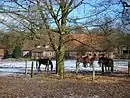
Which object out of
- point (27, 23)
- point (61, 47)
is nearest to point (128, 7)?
point (61, 47)

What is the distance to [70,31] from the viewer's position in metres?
26.5

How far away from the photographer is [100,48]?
1200 inches

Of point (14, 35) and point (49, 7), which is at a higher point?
point (49, 7)

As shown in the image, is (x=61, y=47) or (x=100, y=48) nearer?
(x=61, y=47)

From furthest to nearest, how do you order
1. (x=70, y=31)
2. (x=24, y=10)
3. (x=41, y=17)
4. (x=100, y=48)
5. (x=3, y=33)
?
(x=100, y=48), (x=3, y=33), (x=70, y=31), (x=41, y=17), (x=24, y=10)

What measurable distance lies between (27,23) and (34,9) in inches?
112

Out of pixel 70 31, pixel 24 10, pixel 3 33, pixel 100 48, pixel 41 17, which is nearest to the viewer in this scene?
pixel 24 10

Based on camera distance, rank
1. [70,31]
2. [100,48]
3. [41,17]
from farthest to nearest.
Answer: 1. [100,48]
2. [70,31]
3. [41,17]

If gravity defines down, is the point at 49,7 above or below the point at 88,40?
above

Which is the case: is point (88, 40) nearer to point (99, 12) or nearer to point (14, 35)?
point (99, 12)

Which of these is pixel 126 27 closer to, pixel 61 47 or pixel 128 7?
pixel 128 7

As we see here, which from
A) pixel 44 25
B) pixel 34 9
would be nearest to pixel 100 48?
pixel 44 25

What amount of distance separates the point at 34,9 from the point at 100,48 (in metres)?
9.16

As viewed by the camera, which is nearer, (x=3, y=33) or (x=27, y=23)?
(x=27, y=23)
